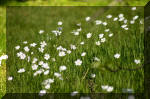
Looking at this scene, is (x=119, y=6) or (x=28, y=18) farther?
(x=28, y=18)

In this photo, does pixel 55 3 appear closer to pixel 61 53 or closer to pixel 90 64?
pixel 61 53

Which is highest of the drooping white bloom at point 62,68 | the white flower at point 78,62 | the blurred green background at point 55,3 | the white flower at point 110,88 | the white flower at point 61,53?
the blurred green background at point 55,3

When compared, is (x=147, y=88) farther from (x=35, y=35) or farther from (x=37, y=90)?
(x=35, y=35)

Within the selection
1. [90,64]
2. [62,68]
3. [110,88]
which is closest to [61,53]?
[62,68]

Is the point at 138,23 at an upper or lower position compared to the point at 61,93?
upper

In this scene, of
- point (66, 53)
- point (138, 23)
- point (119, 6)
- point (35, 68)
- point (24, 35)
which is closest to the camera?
point (35, 68)

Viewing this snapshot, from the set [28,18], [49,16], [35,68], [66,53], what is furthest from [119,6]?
[35,68]

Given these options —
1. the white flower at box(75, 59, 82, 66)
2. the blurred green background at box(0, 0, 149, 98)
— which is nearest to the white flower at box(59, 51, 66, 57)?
the white flower at box(75, 59, 82, 66)

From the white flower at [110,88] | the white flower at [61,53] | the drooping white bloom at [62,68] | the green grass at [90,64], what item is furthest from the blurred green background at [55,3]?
the white flower at [110,88]

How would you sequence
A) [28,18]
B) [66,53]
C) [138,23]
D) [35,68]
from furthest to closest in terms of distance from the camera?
1. [28,18]
2. [138,23]
3. [66,53]
4. [35,68]

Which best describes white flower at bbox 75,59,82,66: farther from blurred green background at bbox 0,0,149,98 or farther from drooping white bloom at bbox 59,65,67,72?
blurred green background at bbox 0,0,149,98

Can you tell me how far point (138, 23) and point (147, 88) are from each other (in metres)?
1.40

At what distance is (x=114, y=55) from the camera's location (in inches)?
147

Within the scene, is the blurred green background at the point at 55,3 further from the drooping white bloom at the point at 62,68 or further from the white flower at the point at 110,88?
the white flower at the point at 110,88
